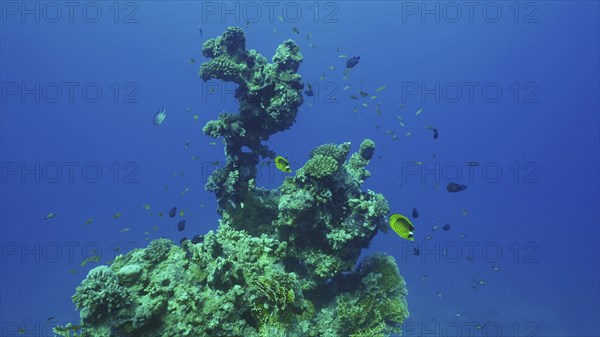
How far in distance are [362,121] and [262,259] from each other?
331 ft

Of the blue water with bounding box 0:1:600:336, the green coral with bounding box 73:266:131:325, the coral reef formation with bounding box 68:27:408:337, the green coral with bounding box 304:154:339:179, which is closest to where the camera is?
the green coral with bounding box 73:266:131:325

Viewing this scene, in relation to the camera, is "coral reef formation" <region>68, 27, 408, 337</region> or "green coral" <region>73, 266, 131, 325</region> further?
"coral reef formation" <region>68, 27, 408, 337</region>

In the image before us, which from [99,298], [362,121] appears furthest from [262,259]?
[362,121]

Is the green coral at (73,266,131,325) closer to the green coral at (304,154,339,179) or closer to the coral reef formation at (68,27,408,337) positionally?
the coral reef formation at (68,27,408,337)

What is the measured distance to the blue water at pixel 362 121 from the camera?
60.9 meters

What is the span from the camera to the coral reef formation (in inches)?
206

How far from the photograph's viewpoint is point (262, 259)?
262 inches

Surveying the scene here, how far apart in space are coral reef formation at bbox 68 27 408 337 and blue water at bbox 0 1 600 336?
36617mm

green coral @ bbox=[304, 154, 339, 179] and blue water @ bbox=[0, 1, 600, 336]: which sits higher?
blue water @ bbox=[0, 1, 600, 336]

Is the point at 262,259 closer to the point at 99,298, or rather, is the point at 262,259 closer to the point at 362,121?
the point at 99,298

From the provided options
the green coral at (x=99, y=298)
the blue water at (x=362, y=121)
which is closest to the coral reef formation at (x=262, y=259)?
the green coral at (x=99, y=298)

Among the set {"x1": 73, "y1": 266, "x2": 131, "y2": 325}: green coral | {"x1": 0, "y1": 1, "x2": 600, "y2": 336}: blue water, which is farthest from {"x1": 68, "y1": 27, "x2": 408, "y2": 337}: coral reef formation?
{"x1": 0, "y1": 1, "x2": 600, "y2": 336}: blue water

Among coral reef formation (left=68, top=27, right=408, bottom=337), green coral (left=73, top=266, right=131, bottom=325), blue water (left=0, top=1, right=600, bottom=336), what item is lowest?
green coral (left=73, top=266, right=131, bottom=325)

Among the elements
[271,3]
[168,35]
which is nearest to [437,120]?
[271,3]
